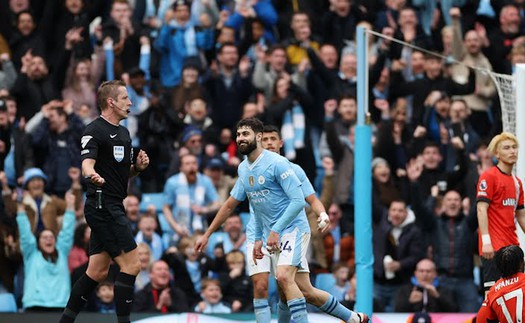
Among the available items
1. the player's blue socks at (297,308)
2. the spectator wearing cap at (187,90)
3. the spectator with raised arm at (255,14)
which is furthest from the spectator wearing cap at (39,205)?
the player's blue socks at (297,308)

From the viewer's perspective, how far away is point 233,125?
60.9 feet

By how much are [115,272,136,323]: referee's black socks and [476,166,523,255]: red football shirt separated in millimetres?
3883

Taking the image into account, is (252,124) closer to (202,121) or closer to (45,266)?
(45,266)

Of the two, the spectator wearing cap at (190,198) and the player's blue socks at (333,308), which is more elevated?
the spectator wearing cap at (190,198)

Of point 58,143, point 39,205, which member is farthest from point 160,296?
point 58,143

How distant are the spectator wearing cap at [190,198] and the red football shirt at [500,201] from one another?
5.00m

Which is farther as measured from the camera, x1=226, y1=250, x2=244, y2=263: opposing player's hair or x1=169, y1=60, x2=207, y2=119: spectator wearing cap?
x1=169, y1=60, x2=207, y2=119: spectator wearing cap

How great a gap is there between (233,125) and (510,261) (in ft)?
23.5

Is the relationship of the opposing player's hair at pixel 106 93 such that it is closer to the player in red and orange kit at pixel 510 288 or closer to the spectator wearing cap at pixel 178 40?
the player in red and orange kit at pixel 510 288

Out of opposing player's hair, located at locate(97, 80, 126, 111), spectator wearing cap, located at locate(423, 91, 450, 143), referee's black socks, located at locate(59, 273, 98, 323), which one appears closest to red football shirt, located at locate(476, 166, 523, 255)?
opposing player's hair, located at locate(97, 80, 126, 111)

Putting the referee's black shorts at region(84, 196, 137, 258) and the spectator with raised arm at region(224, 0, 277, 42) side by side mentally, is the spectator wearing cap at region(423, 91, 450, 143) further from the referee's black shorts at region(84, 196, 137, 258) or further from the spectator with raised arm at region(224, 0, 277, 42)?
the referee's black shorts at region(84, 196, 137, 258)

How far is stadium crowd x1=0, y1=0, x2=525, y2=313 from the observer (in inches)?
667

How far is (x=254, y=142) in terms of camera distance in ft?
39.9

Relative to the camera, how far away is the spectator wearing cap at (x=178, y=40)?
62.8ft
